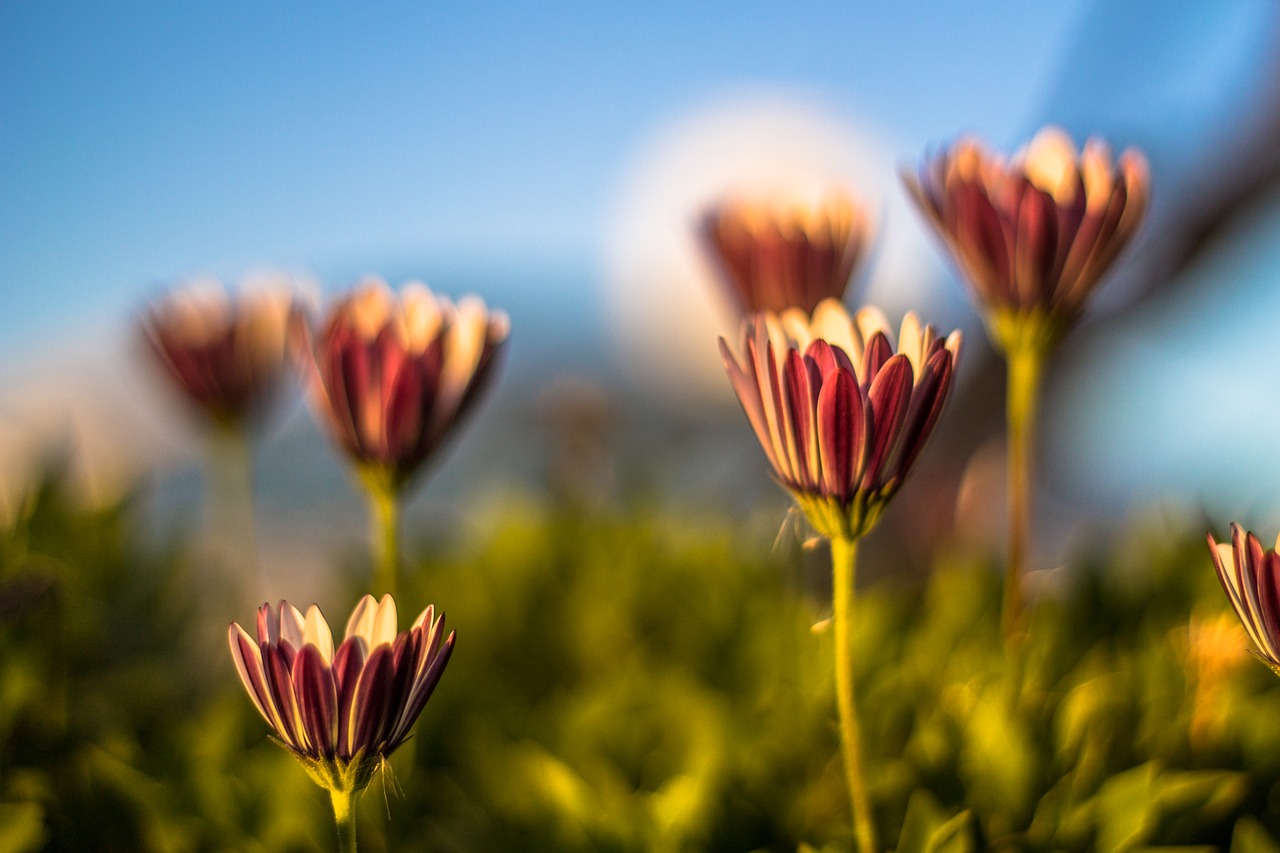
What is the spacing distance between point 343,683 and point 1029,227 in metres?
0.47

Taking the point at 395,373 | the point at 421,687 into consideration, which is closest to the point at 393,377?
the point at 395,373

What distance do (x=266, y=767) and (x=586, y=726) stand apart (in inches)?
8.9

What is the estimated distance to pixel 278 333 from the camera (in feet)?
3.31

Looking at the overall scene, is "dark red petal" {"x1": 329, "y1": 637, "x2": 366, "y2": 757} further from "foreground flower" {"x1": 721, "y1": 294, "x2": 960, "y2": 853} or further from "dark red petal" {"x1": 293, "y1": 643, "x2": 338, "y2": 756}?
"foreground flower" {"x1": 721, "y1": 294, "x2": 960, "y2": 853}

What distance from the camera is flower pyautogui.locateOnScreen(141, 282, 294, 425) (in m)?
0.99

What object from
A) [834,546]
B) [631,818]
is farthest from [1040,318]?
[631,818]

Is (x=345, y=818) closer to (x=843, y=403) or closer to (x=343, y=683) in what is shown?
(x=343, y=683)

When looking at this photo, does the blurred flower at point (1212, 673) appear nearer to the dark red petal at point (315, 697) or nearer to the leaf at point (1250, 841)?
the leaf at point (1250, 841)

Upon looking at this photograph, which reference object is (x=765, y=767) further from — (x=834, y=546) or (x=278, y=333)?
(x=278, y=333)

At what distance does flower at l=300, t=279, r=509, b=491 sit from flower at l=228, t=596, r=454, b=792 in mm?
219

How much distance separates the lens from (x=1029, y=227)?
63cm

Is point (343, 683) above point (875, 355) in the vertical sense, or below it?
below

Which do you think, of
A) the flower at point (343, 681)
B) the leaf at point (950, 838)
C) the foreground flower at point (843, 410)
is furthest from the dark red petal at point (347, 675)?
the leaf at point (950, 838)

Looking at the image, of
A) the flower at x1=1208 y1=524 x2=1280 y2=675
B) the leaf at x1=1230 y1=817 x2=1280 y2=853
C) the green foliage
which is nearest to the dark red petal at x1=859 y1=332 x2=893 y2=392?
the flower at x1=1208 y1=524 x2=1280 y2=675
